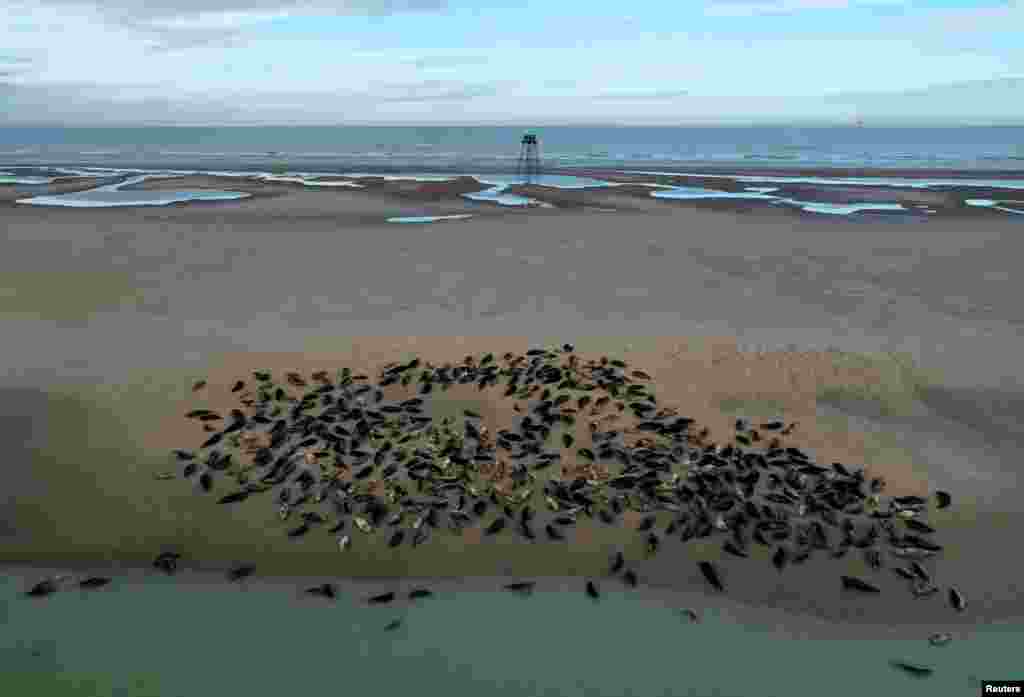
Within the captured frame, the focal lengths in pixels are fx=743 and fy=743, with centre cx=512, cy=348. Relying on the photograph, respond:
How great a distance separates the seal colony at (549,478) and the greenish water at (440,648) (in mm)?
359

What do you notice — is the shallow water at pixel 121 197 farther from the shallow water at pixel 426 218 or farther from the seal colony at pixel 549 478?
the seal colony at pixel 549 478

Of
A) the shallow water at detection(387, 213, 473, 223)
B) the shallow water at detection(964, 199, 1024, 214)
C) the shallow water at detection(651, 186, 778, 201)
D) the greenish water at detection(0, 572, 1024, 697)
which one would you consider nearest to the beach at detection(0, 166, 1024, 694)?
the greenish water at detection(0, 572, 1024, 697)

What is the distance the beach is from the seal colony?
0.24 meters

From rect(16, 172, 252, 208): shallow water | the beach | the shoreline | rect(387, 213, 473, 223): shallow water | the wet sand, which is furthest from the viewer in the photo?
rect(16, 172, 252, 208): shallow water

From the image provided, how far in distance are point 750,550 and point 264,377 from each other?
8.61m

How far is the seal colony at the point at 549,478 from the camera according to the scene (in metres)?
9.01

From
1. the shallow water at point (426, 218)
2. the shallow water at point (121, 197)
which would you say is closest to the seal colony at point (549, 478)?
the shallow water at point (426, 218)

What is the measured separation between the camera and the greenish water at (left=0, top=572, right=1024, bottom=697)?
707 centimetres

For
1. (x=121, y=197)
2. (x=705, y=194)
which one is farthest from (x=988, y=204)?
(x=121, y=197)

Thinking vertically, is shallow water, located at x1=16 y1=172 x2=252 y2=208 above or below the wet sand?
above

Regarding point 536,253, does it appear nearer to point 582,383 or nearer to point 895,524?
point 582,383

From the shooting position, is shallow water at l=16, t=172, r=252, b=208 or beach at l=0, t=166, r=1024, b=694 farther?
shallow water at l=16, t=172, r=252, b=208

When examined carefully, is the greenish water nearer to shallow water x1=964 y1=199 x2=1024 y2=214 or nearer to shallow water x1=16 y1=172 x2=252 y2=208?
shallow water x1=16 y1=172 x2=252 y2=208

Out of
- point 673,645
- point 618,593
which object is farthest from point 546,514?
point 673,645
